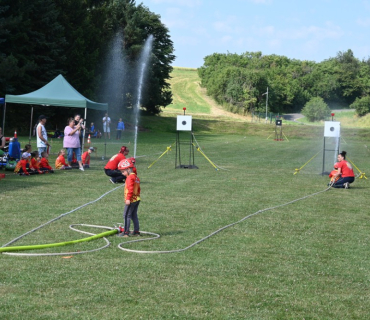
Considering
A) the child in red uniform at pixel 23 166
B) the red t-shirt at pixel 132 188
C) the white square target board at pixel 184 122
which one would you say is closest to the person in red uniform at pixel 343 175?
the white square target board at pixel 184 122

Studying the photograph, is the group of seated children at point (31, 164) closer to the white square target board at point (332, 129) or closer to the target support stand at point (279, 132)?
the white square target board at point (332, 129)

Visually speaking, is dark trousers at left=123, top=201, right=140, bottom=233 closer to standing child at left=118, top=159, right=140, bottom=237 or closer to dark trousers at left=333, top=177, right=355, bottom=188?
standing child at left=118, top=159, right=140, bottom=237

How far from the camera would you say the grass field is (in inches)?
263

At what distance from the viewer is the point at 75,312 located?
6.33 metres

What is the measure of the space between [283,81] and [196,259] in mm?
118973

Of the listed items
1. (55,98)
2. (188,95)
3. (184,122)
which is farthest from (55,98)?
(188,95)

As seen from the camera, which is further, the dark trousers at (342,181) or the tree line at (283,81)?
the tree line at (283,81)

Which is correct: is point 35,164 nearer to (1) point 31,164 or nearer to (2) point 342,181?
(1) point 31,164

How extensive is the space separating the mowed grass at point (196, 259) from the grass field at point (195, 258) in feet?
0.06

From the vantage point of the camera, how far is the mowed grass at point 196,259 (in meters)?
6.68

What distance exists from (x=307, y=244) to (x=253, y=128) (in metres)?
65.6

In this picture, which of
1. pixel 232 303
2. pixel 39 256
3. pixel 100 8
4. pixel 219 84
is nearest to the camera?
pixel 232 303

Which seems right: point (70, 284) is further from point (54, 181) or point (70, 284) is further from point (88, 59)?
point (88, 59)

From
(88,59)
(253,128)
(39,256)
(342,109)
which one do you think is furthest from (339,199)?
(342,109)
